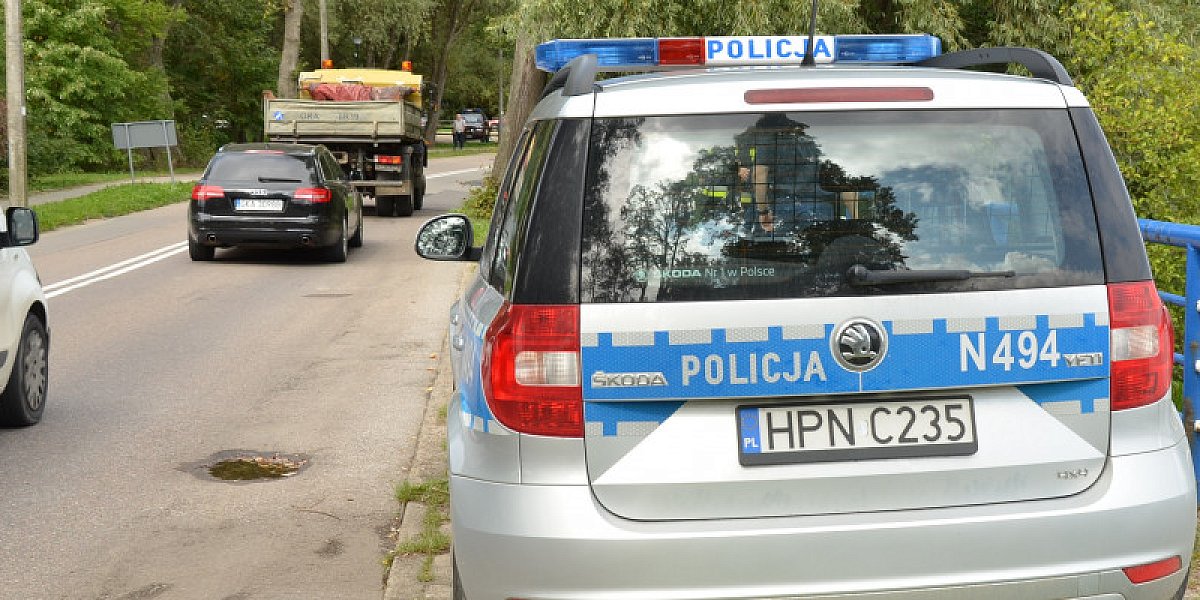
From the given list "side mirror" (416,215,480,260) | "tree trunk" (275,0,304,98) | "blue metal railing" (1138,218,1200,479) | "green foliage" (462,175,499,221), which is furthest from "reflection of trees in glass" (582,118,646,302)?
"tree trunk" (275,0,304,98)

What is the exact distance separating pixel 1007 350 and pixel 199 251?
52.1 ft

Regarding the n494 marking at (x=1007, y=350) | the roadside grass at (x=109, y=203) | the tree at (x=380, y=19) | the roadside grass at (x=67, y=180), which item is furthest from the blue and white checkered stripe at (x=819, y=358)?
the tree at (x=380, y=19)

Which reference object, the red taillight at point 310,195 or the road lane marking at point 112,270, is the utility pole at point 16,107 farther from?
the red taillight at point 310,195

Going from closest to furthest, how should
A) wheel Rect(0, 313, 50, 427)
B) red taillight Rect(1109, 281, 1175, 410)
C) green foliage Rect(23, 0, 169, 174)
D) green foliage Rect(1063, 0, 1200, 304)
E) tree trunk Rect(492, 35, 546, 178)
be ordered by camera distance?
red taillight Rect(1109, 281, 1175, 410)
wheel Rect(0, 313, 50, 427)
green foliage Rect(1063, 0, 1200, 304)
tree trunk Rect(492, 35, 546, 178)
green foliage Rect(23, 0, 169, 174)

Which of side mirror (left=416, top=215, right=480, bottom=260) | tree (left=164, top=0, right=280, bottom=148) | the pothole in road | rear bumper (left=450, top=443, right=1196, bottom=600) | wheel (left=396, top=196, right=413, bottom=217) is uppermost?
tree (left=164, top=0, right=280, bottom=148)

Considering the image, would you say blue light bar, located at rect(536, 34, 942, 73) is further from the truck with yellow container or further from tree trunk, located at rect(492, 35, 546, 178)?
the truck with yellow container

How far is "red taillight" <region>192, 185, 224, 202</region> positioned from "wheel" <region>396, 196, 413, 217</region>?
30.6 ft

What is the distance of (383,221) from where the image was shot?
85.8 feet

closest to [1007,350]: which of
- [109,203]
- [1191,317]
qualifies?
[1191,317]

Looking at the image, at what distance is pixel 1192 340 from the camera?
17.1 ft

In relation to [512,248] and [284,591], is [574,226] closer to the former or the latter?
[512,248]

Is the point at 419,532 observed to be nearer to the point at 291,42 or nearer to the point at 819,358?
the point at 819,358

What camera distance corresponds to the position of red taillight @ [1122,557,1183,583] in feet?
10.8

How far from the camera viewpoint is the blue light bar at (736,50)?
4.43 m
